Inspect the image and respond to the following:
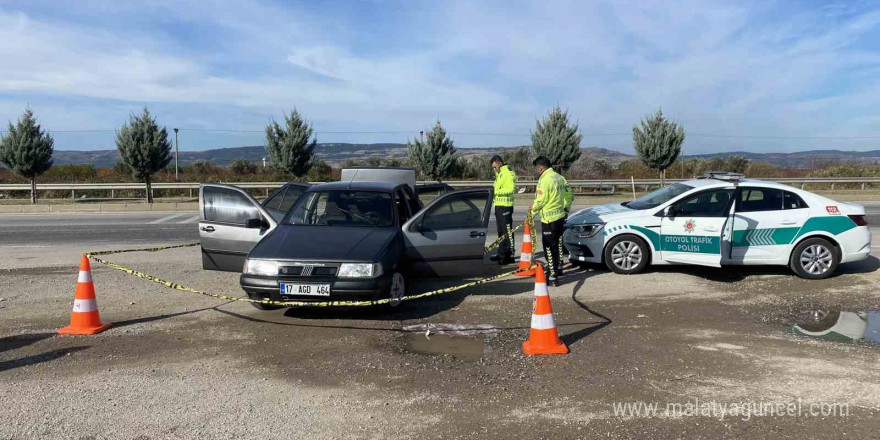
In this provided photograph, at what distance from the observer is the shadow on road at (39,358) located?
5.42 m

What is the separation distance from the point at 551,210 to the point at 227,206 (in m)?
4.45

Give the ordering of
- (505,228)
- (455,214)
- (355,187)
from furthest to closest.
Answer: (505,228)
(355,187)
(455,214)

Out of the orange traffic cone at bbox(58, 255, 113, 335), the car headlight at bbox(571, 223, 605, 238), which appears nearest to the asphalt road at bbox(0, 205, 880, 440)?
the orange traffic cone at bbox(58, 255, 113, 335)

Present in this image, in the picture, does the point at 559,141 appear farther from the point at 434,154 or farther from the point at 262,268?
the point at 262,268

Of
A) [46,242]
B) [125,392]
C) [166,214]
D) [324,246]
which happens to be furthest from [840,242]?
[166,214]

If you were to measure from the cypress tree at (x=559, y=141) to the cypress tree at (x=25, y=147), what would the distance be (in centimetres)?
2204

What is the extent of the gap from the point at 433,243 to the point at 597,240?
9.31 ft

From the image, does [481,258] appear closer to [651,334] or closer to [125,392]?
[651,334]

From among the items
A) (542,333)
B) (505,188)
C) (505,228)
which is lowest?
(542,333)

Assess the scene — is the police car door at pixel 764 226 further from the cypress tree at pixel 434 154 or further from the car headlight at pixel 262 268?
the cypress tree at pixel 434 154

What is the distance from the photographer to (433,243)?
7680 millimetres

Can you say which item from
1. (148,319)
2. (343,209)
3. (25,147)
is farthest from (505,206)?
(25,147)

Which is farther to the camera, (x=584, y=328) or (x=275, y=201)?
(x=275, y=201)

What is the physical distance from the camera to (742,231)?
8.75 meters
